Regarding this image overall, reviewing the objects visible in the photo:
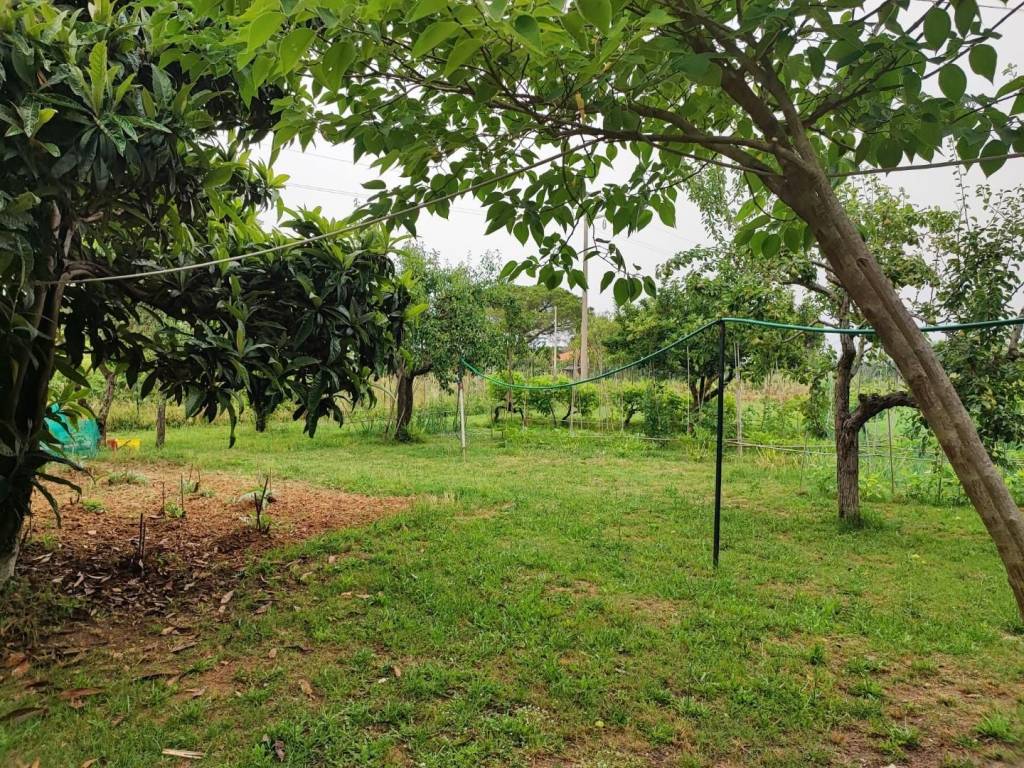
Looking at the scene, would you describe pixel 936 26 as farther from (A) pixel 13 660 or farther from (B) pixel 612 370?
(B) pixel 612 370

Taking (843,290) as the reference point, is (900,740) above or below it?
below

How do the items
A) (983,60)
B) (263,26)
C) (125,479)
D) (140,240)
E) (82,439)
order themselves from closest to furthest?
(263,26) < (983,60) < (140,240) < (125,479) < (82,439)

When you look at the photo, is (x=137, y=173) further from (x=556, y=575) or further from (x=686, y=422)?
(x=686, y=422)

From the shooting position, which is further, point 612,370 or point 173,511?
point 612,370

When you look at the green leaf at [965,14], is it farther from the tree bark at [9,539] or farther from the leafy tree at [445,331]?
the leafy tree at [445,331]

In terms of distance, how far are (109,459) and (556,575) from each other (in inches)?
233

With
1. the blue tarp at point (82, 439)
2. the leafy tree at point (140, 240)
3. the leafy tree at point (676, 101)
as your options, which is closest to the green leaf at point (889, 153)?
the leafy tree at point (676, 101)

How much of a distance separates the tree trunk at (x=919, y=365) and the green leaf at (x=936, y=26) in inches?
10.2

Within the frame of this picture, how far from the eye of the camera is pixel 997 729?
79.5 inches

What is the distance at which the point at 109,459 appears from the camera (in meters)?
6.86

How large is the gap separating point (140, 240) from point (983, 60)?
318 cm

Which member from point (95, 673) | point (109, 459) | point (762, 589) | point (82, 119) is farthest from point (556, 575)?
point (109, 459)

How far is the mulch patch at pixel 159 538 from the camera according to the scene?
293 centimetres

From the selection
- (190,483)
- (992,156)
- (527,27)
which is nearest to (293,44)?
(527,27)
